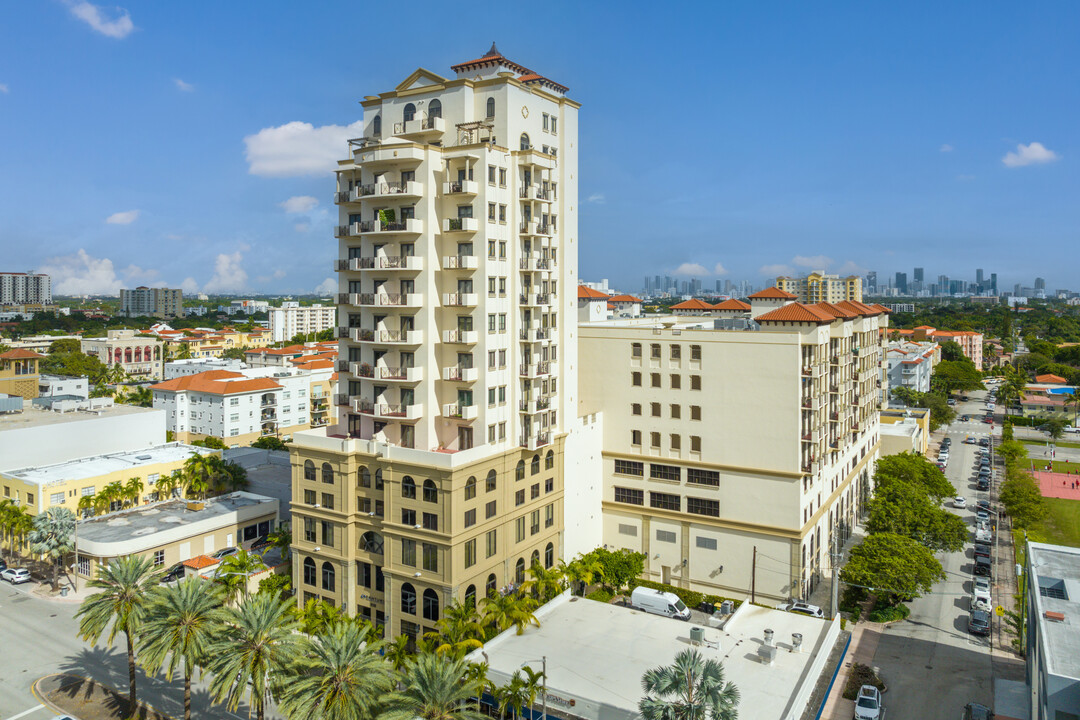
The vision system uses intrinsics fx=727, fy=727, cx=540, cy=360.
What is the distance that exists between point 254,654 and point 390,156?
31.6 metres

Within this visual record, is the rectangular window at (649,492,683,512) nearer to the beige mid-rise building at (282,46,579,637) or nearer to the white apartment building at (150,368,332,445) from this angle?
the beige mid-rise building at (282,46,579,637)

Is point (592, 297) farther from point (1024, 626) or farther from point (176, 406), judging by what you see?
point (176, 406)

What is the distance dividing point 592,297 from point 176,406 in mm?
75411

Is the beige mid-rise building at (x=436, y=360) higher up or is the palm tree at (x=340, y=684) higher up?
the beige mid-rise building at (x=436, y=360)

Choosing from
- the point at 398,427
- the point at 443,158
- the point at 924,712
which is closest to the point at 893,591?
the point at 924,712

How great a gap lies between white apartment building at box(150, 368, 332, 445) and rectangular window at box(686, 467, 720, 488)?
80753mm

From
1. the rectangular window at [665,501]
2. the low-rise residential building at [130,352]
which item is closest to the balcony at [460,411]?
the rectangular window at [665,501]

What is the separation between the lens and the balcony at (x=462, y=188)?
48.8 meters

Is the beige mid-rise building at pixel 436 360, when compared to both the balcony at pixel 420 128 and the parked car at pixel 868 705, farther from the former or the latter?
the parked car at pixel 868 705

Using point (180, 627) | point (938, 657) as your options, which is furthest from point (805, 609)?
point (180, 627)

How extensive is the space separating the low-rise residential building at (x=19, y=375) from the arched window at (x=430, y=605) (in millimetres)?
85187

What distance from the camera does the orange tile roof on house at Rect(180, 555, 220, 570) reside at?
5928cm

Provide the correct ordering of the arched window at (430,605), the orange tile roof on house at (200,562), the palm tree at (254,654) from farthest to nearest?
the orange tile roof on house at (200,562)
the arched window at (430,605)
the palm tree at (254,654)

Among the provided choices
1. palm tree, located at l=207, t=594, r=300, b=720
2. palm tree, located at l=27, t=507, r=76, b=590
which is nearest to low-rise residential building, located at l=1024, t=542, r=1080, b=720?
palm tree, located at l=207, t=594, r=300, b=720
